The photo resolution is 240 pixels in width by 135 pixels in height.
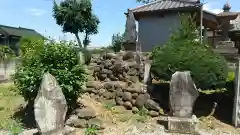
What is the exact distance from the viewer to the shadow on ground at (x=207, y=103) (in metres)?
7.84

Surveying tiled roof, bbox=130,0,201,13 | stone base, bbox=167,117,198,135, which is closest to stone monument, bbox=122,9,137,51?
tiled roof, bbox=130,0,201,13

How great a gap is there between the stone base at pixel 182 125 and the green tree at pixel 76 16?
70.5 feet

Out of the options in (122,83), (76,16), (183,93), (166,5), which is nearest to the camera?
(183,93)

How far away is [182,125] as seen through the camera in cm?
632

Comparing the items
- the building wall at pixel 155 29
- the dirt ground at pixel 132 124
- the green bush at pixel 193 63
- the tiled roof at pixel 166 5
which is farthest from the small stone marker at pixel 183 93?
the building wall at pixel 155 29

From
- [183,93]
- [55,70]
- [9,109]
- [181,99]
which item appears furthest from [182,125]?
[9,109]

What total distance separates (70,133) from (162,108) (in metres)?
3.36

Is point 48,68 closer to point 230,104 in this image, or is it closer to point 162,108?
point 162,108

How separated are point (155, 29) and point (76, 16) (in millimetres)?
13239

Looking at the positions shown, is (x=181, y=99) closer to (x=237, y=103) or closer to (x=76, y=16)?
(x=237, y=103)

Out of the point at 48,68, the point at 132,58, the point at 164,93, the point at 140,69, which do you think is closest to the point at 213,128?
the point at 164,93

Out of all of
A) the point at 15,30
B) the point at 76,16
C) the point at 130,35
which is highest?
the point at 76,16

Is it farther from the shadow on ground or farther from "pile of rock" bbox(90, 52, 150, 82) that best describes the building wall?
the shadow on ground

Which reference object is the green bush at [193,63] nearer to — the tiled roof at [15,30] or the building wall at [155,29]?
the building wall at [155,29]
